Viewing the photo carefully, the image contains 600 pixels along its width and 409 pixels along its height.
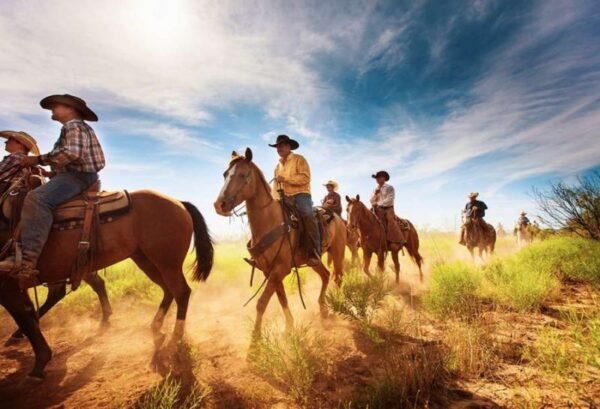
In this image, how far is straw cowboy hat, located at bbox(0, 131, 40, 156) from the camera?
14.3 ft

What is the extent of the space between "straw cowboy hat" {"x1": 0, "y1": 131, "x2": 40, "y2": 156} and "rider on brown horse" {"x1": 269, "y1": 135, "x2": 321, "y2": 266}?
384 centimetres

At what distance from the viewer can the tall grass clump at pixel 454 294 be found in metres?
5.20

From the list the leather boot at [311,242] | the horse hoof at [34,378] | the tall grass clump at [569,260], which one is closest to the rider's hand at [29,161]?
the horse hoof at [34,378]

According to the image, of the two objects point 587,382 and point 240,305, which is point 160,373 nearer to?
point 240,305

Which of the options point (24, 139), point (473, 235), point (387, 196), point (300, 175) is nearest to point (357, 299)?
point (300, 175)

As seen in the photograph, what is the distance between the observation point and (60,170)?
166 inches

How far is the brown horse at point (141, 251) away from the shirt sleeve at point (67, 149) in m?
0.92

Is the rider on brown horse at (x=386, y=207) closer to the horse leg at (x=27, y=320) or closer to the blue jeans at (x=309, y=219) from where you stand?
the blue jeans at (x=309, y=219)

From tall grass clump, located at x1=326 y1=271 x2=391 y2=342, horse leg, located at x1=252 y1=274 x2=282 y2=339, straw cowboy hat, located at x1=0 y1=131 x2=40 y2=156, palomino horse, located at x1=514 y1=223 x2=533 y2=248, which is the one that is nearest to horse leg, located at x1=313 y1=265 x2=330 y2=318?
tall grass clump, located at x1=326 y1=271 x2=391 y2=342

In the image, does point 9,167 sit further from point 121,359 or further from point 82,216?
point 121,359

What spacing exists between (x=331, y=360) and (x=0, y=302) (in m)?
4.33

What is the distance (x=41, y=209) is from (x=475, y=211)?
15327mm

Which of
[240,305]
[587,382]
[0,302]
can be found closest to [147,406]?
[0,302]

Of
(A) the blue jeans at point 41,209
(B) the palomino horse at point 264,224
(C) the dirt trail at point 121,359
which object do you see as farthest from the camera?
(B) the palomino horse at point 264,224
